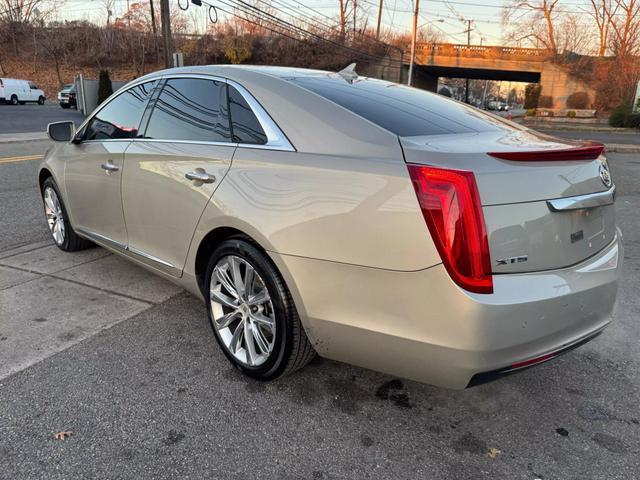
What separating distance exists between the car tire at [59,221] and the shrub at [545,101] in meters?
48.9

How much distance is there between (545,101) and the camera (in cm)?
4688

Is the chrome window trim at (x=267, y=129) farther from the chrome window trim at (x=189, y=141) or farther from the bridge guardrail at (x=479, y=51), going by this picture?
the bridge guardrail at (x=479, y=51)

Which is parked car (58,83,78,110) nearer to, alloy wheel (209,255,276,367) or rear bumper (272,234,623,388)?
alloy wheel (209,255,276,367)

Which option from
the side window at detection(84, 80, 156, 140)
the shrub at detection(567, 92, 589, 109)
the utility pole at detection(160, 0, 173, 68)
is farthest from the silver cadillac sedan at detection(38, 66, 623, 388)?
the shrub at detection(567, 92, 589, 109)

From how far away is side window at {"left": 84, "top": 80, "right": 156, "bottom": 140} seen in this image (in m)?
3.59

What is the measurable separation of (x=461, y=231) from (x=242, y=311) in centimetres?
135

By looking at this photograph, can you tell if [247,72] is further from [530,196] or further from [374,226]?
[530,196]

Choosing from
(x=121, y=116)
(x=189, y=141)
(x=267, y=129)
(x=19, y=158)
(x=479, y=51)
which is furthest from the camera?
(x=479, y=51)

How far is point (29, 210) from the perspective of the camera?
6.50m

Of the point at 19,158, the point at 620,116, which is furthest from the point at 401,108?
the point at 620,116

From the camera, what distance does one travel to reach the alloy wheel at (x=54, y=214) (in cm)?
473

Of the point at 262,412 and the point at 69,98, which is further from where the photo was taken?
the point at 69,98

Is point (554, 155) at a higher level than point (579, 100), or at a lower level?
higher

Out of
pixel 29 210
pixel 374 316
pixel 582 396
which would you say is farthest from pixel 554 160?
pixel 29 210
